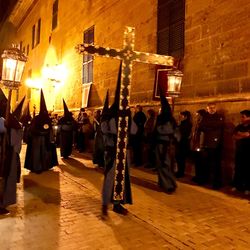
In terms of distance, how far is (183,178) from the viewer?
28.1 ft

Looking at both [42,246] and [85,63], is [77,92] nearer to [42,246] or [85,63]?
[85,63]

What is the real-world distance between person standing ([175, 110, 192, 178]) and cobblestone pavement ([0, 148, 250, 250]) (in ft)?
Result: 3.11

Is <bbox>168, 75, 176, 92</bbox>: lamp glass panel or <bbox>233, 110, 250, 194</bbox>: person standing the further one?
<bbox>168, 75, 176, 92</bbox>: lamp glass panel

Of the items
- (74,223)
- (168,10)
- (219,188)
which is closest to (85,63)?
(168,10)

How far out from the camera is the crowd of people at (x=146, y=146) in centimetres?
555

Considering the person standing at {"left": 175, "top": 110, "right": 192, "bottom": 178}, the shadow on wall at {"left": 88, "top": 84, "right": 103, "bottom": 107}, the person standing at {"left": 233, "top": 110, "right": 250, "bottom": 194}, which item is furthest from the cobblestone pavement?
the shadow on wall at {"left": 88, "top": 84, "right": 103, "bottom": 107}

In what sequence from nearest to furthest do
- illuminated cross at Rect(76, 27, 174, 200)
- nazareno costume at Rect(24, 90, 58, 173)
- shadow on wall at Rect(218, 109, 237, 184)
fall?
illuminated cross at Rect(76, 27, 174, 200) < shadow on wall at Rect(218, 109, 237, 184) < nazareno costume at Rect(24, 90, 58, 173)

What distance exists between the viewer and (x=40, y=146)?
30.9 ft

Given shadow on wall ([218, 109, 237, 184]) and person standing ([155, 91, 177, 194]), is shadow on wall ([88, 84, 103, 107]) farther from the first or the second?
person standing ([155, 91, 177, 194])

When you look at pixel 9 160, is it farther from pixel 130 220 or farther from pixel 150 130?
pixel 150 130

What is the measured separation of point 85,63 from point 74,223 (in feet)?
38.4

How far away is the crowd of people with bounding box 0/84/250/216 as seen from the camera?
555 centimetres

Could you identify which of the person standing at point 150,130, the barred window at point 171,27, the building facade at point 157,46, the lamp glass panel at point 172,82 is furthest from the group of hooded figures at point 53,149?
the barred window at point 171,27

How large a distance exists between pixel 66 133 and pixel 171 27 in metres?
4.91
